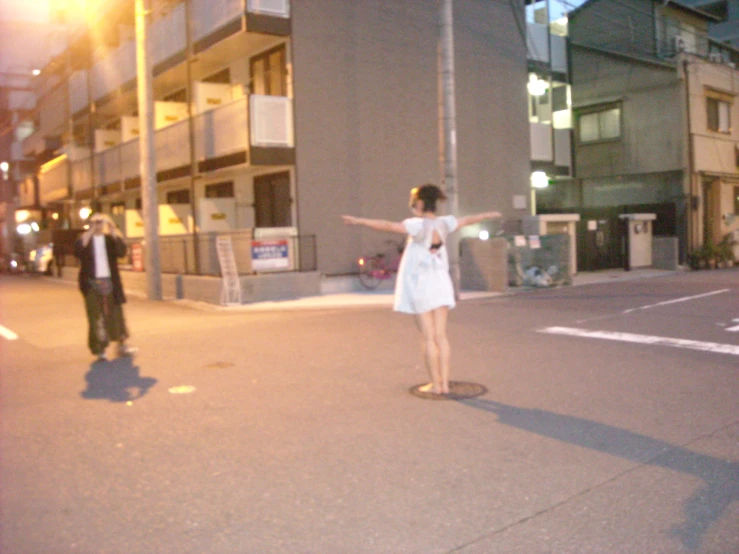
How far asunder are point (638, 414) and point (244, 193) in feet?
52.5

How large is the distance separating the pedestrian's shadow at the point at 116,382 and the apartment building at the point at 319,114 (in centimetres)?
811

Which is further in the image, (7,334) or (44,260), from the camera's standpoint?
(44,260)

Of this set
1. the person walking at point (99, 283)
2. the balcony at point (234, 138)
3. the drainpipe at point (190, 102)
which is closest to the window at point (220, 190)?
the balcony at point (234, 138)

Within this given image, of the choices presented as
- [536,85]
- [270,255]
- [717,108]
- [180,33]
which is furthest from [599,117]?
[270,255]

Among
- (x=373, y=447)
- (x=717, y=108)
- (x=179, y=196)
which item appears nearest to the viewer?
(x=373, y=447)

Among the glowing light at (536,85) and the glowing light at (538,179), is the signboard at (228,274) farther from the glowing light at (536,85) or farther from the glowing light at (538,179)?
the glowing light at (536,85)

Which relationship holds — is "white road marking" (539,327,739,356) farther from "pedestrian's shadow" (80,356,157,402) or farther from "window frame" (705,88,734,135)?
"window frame" (705,88,734,135)

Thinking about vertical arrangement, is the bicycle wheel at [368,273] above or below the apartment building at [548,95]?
below

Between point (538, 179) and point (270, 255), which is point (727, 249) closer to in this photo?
point (538, 179)

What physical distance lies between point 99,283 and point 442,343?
4743 millimetres

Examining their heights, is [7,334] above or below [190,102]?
below

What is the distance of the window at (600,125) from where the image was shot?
89.9 feet

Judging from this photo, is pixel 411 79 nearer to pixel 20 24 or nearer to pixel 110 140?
pixel 110 140

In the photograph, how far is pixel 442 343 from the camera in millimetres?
6613
